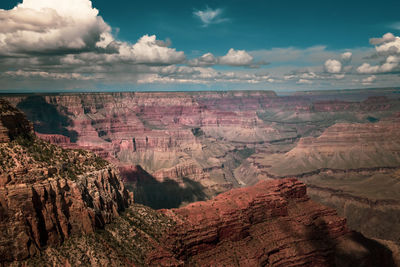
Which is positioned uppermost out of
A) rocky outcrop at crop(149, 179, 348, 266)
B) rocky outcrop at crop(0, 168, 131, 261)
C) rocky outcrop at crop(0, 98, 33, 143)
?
rocky outcrop at crop(0, 98, 33, 143)

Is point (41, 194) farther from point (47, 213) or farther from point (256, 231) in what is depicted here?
point (256, 231)

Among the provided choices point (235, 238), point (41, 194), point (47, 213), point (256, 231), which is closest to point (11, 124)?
point (41, 194)

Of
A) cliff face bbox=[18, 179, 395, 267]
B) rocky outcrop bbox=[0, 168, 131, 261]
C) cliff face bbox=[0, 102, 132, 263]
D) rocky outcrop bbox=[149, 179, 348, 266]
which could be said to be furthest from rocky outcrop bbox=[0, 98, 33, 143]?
rocky outcrop bbox=[149, 179, 348, 266]

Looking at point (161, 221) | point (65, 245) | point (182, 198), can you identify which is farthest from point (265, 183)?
point (182, 198)

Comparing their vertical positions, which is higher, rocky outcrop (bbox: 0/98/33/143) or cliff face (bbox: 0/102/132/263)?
rocky outcrop (bbox: 0/98/33/143)

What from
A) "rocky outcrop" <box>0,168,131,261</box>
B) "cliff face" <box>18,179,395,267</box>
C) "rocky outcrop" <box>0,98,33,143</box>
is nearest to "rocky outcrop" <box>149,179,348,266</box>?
"cliff face" <box>18,179,395,267</box>

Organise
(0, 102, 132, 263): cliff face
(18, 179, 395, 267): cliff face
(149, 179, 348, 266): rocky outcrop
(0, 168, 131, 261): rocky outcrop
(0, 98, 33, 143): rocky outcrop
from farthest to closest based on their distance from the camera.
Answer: (149, 179, 348, 266): rocky outcrop, (18, 179, 395, 267): cliff face, (0, 98, 33, 143): rocky outcrop, (0, 102, 132, 263): cliff face, (0, 168, 131, 261): rocky outcrop

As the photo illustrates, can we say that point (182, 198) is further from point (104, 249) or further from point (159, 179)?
point (104, 249)

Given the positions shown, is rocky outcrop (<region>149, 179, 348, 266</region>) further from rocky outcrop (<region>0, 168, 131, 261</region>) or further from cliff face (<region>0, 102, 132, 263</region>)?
cliff face (<region>0, 102, 132, 263</region>)

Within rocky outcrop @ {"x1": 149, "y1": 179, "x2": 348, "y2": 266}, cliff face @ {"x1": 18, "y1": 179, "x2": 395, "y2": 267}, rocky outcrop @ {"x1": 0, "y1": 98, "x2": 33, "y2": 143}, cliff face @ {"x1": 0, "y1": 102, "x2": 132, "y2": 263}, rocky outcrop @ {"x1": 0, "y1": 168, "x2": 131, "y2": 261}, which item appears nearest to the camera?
rocky outcrop @ {"x1": 0, "y1": 168, "x2": 131, "y2": 261}

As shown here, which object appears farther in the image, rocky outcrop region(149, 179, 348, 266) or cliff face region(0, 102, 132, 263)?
rocky outcrop region(149, 179, 348, 266)
